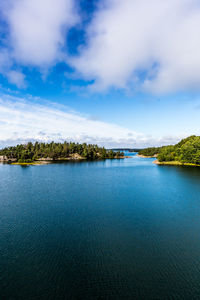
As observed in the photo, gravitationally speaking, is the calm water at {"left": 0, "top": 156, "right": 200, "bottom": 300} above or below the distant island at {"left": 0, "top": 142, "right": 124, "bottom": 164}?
below

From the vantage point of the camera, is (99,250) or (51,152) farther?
(51,152)

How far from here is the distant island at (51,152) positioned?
461ft

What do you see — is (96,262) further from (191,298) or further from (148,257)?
(191,298)

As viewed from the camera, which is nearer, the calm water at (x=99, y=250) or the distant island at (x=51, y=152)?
the calm water at (x=99, y=250)

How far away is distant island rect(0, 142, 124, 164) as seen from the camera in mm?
140475

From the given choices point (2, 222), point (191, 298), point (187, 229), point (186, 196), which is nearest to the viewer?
point (191, 298)

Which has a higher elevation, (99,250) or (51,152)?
(51,152)

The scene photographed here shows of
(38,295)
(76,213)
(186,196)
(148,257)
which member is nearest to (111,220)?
(76,213)

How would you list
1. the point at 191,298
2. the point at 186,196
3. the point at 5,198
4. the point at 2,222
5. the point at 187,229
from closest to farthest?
the point at 191,298 → the point at 187,229 → the point at 2,222 → the point at 5,198 → the point at 186,196

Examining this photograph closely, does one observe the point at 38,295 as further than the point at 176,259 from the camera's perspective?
No

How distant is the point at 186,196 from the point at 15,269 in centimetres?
3468

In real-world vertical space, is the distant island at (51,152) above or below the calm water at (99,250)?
above

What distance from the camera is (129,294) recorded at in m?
11.6

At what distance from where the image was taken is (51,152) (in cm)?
14825
